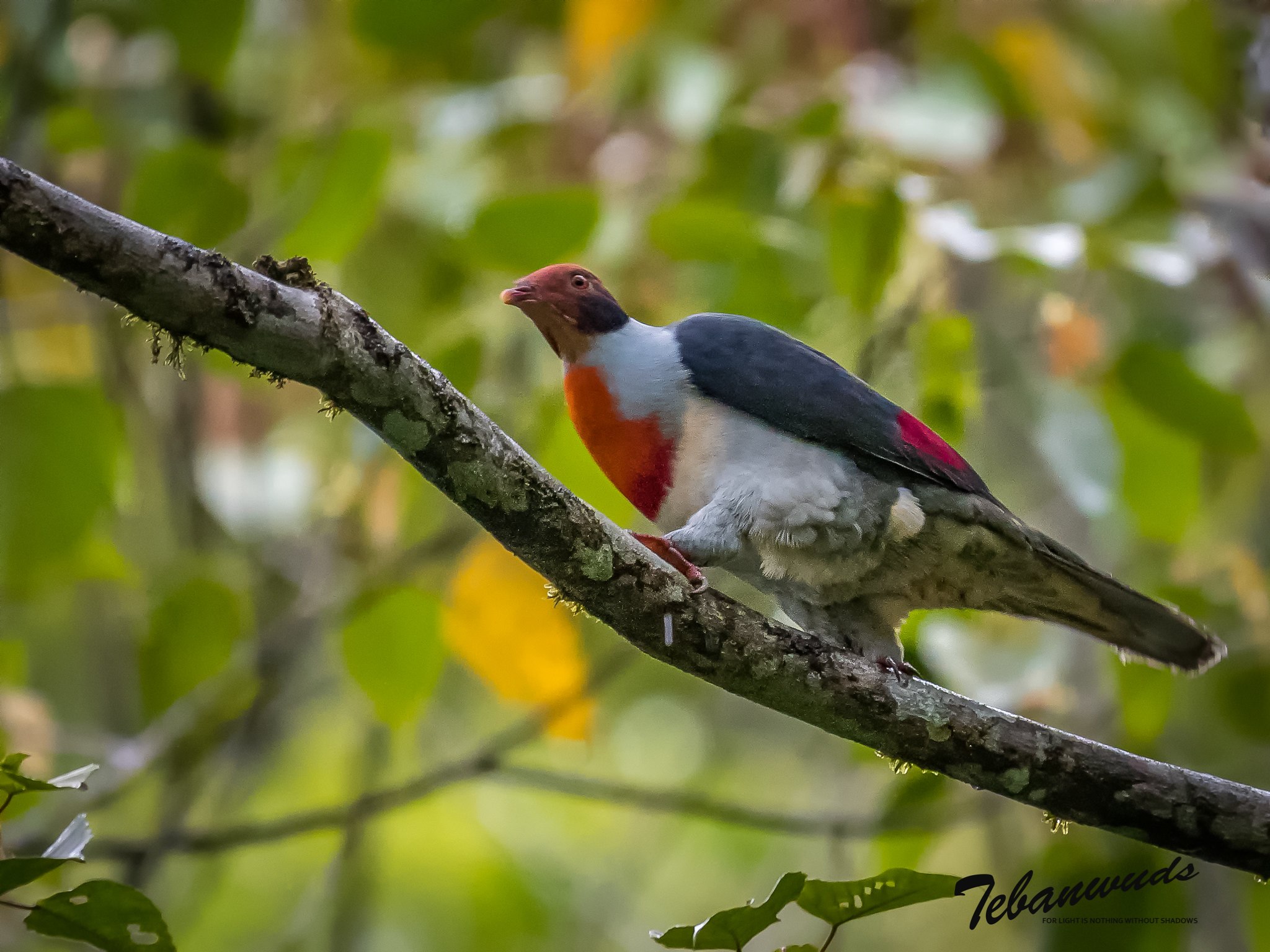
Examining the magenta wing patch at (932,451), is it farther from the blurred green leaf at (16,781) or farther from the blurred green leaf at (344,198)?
the blurred green leaf at (16,781)

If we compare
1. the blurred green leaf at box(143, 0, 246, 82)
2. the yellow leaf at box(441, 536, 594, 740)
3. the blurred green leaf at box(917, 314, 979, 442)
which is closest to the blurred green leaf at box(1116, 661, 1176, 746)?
the blurred green leaf at box(917, 314, 979, 442)

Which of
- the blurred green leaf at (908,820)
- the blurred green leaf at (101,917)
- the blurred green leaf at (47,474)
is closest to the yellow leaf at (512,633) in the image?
the blurred green leaf at (908,820)

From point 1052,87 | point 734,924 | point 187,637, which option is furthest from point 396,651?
point 1052,87

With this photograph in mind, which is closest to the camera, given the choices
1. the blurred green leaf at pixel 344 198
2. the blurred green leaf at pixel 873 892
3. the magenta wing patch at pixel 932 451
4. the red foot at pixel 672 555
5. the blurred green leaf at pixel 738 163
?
the blurred green leaf at pixel 873 892

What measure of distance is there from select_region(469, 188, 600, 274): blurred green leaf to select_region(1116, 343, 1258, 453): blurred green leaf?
1760 mm

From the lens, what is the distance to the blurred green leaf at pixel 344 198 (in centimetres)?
317

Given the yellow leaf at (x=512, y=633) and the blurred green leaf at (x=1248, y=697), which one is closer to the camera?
the yellow leaf at (x=512, y=633)

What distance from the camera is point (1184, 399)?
10.9ft

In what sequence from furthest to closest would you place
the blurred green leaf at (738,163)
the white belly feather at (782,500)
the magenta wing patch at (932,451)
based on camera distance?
the blurred green leaf at (738,163)
the magenta wing patch at (932,451)
the white belly feather at (782,500)

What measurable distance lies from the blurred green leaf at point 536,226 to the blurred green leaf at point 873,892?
211cm

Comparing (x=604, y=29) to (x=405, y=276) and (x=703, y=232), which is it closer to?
(x=405, y=276)

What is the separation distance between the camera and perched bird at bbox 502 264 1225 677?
111 inches

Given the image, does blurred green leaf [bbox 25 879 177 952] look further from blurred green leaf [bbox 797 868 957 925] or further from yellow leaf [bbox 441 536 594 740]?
yellow leaf [bbox 441 536 594 740]

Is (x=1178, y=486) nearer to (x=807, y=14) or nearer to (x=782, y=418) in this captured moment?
(x=782, y=418)
